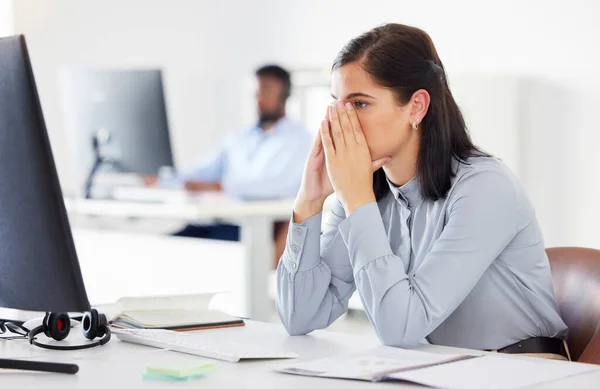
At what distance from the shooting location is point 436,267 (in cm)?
155

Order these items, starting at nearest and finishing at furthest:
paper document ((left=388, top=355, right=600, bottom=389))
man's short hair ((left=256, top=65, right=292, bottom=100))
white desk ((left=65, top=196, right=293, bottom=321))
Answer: paper document ((left=388, top=355, right=600, bottom=389)) < white desk ((left=65, top=196, right=293, bottom=321)) < man's short hair ((left=256, top=65, right=292, bottom=100))

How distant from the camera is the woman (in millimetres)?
1565

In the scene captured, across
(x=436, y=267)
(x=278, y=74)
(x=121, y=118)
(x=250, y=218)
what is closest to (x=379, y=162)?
(x=436, y=267)

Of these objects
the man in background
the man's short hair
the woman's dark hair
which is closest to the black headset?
the woman's dark hair

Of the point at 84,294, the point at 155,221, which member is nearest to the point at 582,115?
the point at 155,221

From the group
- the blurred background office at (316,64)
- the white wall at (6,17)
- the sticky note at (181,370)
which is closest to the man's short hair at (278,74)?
the blurred background office at (316,64)

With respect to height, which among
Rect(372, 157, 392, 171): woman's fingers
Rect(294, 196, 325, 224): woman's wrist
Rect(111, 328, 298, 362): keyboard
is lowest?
Rect(111, 328, 298, 362): keyboard

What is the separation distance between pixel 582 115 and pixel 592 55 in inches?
11.4

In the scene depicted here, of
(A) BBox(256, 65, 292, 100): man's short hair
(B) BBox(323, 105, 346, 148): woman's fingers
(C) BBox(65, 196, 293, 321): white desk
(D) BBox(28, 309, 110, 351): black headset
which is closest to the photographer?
(D) BBox(28, 309, 110, 351): black headset

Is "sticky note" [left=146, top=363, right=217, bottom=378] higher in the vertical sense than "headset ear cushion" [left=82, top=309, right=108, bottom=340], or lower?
higher

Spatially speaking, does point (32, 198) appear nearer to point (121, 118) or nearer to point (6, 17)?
point (121, 118)

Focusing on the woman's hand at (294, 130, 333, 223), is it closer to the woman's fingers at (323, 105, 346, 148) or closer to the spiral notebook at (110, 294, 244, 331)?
the woman's fingers at (323, 105, 346, 148)

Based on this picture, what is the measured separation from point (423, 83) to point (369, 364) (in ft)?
2.25

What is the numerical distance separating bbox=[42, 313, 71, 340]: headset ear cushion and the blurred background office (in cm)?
213
